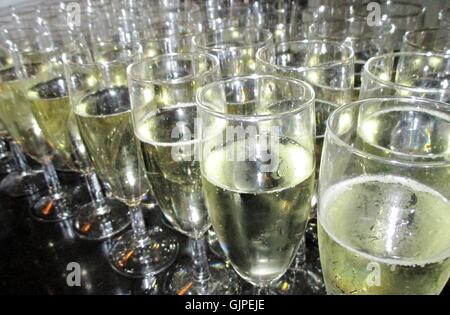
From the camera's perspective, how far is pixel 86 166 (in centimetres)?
94

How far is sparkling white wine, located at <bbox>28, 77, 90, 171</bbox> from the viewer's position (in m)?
0.85

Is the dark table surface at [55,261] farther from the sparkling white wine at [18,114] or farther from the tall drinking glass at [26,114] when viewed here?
the sparkling white wine at [18,114]

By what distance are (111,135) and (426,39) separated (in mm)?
589

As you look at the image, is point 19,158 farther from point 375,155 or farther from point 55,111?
point 375,155

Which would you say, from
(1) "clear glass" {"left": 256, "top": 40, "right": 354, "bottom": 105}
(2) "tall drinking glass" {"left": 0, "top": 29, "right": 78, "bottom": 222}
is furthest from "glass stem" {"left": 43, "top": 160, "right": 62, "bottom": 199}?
(1) "clear glass" {"left": 256, "top": 40, "right": 354, "bottom": 105}

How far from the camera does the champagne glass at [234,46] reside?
0.73m

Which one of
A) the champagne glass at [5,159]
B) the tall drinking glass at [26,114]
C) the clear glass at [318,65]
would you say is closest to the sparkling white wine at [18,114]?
the tall drinking glass at [26,114]

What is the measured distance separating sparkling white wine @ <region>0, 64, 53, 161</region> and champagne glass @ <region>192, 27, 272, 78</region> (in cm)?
41

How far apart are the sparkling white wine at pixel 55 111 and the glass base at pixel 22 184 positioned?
33cm

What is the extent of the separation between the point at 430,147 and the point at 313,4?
0.64 metres

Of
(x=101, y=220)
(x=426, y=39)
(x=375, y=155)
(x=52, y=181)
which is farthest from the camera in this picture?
(x=52, y=181)

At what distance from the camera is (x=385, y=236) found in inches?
16.2

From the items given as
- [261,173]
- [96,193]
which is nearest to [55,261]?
[96,193]
